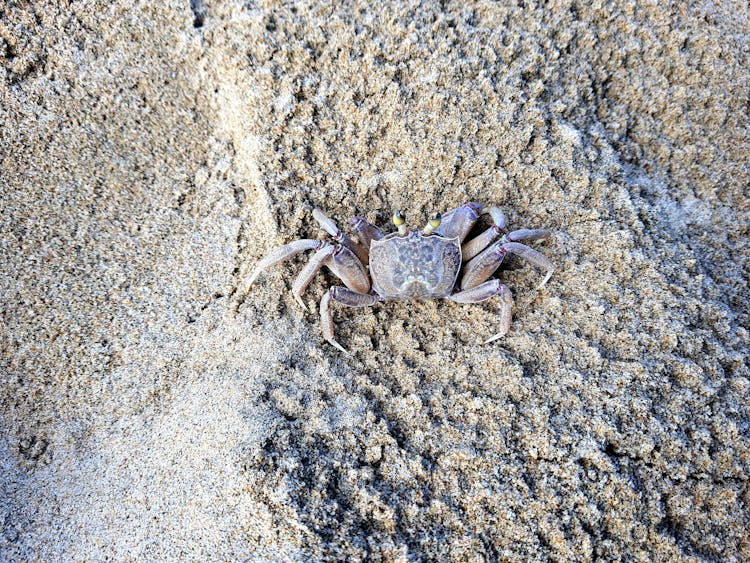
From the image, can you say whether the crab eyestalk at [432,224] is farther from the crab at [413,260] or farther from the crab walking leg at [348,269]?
the crab walking leg at [348,269]

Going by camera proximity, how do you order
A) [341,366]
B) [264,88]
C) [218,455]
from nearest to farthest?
[218,455], [341,366], [264,88]

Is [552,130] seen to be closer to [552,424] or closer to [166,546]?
[552,424]

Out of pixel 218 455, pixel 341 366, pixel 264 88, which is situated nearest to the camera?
pixel 218 455

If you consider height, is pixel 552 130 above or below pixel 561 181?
above

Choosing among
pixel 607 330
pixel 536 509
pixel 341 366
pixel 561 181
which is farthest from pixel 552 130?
pixel 536 509

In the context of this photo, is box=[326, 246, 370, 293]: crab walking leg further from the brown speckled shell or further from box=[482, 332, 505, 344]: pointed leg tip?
box=[482, 332, 505, 344]: pointed leg tip

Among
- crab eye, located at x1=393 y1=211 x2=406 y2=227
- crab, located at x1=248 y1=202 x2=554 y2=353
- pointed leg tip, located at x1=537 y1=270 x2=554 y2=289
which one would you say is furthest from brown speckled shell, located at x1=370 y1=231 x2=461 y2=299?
pointed leg tip, located at x1=537 y1=270 x2=554 y2=289

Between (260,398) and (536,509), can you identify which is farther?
(260,398)
